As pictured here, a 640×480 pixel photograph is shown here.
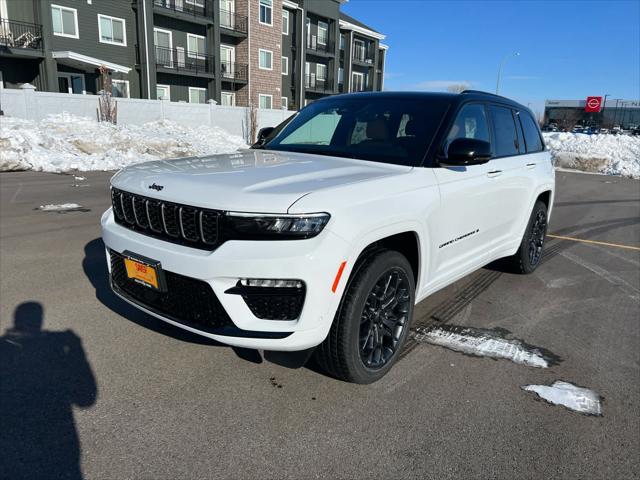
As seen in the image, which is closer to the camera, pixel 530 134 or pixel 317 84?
pixel 530 134

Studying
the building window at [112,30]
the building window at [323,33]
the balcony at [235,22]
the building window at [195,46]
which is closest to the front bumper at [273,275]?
the building window at [112,30]

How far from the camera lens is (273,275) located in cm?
252

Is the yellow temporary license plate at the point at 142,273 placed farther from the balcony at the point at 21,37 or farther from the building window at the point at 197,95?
the building window at the point at 197,95

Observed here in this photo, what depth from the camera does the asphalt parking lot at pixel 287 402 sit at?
2.46m

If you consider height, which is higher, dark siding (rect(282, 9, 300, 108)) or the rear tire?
dark siding (rect(282, 9, 300, 108))

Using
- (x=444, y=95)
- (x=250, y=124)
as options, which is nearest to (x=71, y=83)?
(x=250, y=124)

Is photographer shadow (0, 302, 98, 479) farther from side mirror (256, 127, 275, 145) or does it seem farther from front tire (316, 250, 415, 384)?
side mirror (256, 127, 275, 145)

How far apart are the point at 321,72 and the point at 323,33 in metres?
3.15

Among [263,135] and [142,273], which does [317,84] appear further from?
[142,273]

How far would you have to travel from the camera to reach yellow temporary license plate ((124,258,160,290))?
114 inches

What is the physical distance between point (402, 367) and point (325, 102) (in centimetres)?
262

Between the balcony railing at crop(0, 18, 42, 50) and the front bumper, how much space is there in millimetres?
26067

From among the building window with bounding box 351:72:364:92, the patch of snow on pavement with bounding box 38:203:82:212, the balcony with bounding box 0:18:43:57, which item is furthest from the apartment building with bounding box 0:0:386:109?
the patch of snow on pavement with bounding box 38:203:82:212

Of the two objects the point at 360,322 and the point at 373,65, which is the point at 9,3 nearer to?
the point at 360,322
